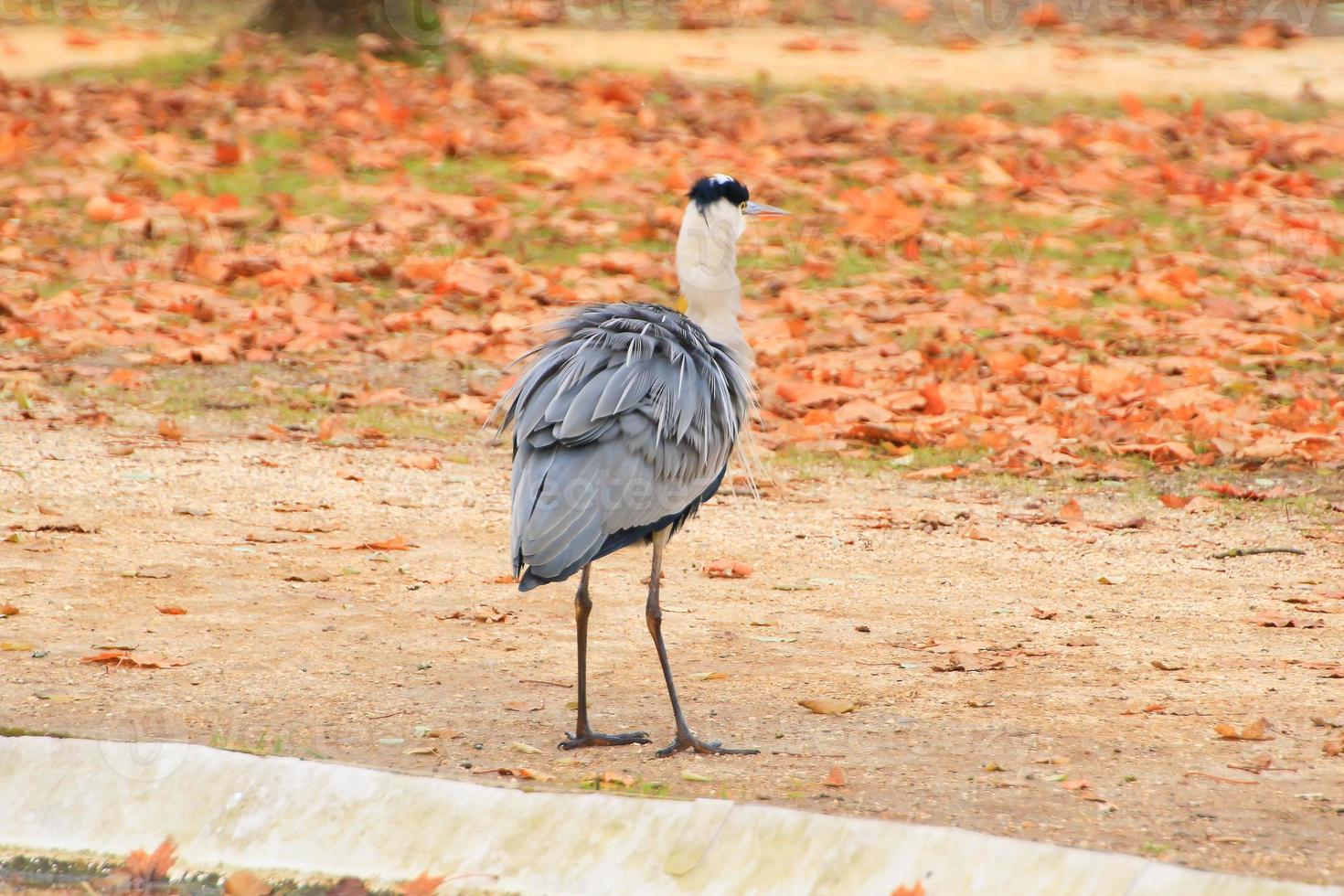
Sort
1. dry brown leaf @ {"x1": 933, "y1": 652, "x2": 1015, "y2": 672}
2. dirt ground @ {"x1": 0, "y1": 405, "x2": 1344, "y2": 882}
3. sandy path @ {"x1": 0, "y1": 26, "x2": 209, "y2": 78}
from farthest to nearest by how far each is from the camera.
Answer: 1. sandy path @ {"x1": 0, "y1": 26, "x2": 209, "y2": 78}
2. dry brown leaf @ {"x1": 933, "y1": 652, "x2": 1015, "y2": 672}
3. dirt ground @ {"x1": 0, "y1": 405, "x2": 1344, "y2": 882}

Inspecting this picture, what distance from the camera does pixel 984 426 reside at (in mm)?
9500

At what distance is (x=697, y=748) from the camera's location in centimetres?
511

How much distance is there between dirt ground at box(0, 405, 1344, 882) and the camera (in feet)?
15.7

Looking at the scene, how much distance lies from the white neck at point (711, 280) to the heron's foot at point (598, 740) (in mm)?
1392

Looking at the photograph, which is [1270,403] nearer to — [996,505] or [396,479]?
[996,505]

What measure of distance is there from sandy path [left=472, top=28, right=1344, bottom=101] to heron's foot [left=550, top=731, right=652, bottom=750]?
13069 mm

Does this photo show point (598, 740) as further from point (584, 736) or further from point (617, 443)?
point (617, 443)

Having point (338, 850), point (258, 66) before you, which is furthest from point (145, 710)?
point (258, 66)

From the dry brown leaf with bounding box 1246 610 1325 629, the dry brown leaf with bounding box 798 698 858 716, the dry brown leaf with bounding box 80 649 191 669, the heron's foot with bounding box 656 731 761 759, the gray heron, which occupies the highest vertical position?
the gray heron

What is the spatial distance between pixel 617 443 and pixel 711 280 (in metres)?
1.04

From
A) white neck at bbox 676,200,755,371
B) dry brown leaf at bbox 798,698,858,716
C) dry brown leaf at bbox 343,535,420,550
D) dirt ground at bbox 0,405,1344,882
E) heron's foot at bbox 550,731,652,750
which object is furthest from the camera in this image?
dry brown leaf at bbox 343,535,420,550

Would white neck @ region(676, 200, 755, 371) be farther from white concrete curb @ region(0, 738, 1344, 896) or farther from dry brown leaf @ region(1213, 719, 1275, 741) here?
white concrete curb @ region(0, 738, 1344, 896)

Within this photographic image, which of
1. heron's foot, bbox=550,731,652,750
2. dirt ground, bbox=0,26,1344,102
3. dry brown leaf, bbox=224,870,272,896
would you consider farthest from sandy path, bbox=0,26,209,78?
dry brown leaf, bbox=224,870,272,896

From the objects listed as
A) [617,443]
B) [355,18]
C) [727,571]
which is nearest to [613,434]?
[617,443]
